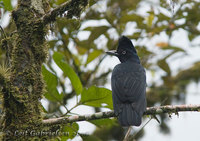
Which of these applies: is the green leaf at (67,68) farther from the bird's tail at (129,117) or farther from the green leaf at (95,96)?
the bird's tail at (129,117)

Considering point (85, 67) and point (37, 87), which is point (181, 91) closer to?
point (85, 67)

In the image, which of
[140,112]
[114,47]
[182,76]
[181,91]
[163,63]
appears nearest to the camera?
[140,112]

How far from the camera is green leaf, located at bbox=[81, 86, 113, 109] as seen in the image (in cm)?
324

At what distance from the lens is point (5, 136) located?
2578 mm

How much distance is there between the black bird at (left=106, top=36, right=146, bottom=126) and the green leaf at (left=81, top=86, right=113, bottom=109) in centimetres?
34

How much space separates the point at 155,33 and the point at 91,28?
3.59ft

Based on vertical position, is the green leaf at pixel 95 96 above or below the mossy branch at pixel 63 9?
below

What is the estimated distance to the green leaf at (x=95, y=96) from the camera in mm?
3240

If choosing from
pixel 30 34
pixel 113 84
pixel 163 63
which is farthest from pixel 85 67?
pixel 30 34

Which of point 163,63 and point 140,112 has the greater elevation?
point 163,63

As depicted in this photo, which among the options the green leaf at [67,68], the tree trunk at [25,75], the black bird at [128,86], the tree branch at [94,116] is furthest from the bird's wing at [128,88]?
the tree trunk at [25,75]

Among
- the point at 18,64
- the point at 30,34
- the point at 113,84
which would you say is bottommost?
the point at 113,84

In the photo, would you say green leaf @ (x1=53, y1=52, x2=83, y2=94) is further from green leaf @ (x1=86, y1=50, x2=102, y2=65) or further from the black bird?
green leaf @ (x1=86, y1=50, x2=102, y2=65)

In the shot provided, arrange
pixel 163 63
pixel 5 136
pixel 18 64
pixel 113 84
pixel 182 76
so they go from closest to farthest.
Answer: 1. pixel 5 136
2. pixel 18 64
3. pixel 113 84
4. pixel 163 63
5. pixel 182 76
